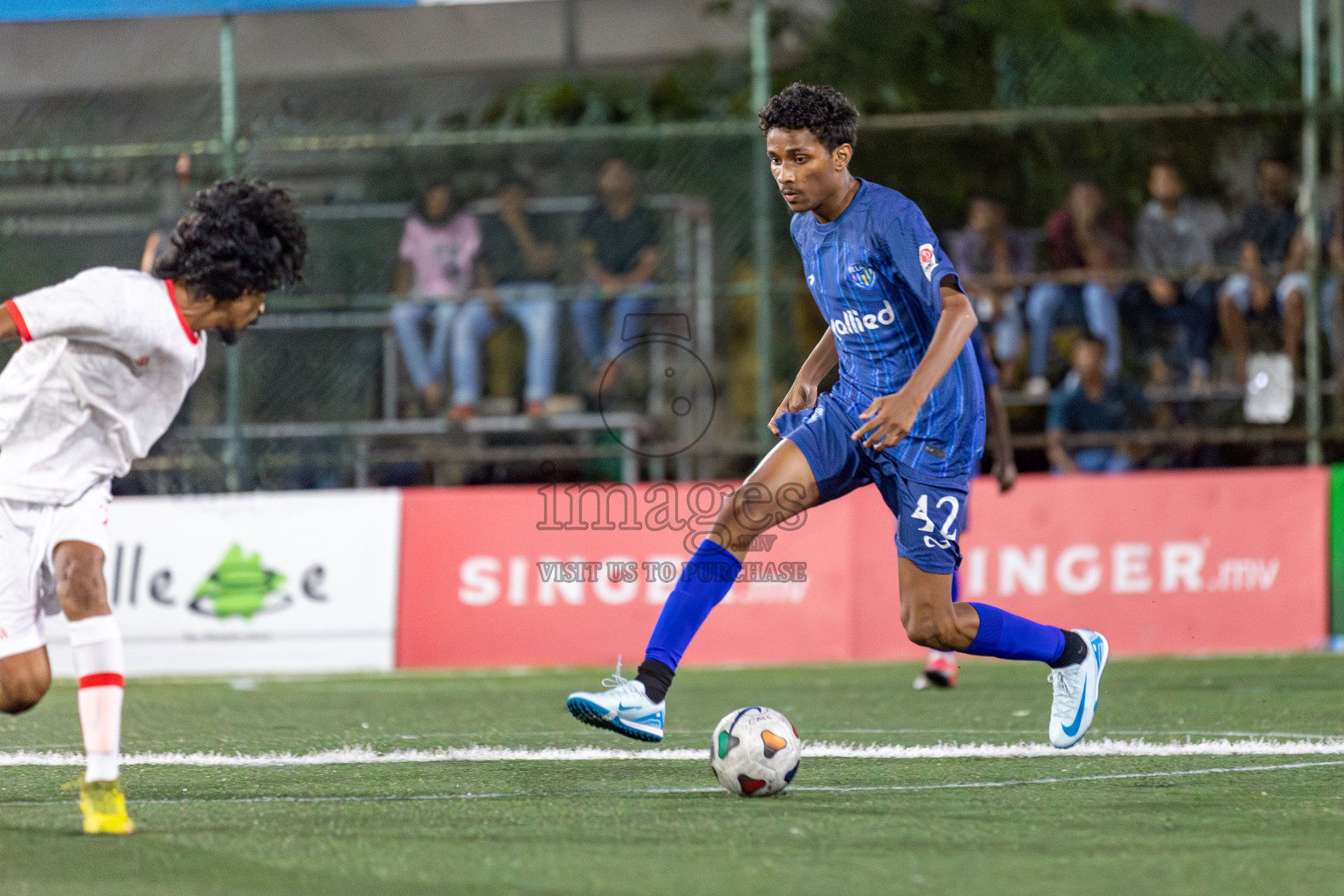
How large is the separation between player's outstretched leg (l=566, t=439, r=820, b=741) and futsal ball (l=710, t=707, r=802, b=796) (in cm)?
36

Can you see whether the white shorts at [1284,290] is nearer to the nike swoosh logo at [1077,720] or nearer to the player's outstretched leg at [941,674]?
the player's outstretched leg at [941,674]

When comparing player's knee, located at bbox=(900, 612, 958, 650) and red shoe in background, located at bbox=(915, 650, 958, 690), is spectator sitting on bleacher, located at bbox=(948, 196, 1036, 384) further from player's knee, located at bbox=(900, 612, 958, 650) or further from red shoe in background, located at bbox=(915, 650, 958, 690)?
player's knee, located at bbox=(900, 612, 958, 650)

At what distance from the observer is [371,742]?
661 centimetres

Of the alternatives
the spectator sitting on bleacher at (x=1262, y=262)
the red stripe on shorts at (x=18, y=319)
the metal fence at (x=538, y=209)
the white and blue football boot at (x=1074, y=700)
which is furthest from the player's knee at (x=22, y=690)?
the spectator sitting on bleacher at (x=1262, y=262)

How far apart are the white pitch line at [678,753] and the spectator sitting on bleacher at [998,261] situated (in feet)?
18.4

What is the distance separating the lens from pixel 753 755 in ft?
16.4

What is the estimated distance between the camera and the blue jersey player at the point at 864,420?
5531 mm

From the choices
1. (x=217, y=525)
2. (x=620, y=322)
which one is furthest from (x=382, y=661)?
(x=620, y=322)


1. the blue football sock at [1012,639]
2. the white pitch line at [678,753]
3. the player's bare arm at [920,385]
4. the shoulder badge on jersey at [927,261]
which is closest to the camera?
the player's bare arm at [920,385]

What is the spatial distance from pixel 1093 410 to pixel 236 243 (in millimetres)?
7743

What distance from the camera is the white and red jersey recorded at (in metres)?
4.52

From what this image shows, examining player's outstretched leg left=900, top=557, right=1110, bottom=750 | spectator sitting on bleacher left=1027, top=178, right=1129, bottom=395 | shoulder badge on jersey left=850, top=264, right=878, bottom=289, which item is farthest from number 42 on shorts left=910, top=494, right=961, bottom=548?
spectator sitting on bleacher left=1027, top=178, right=1129, bottom=395

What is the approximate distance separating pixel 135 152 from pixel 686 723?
258 inches

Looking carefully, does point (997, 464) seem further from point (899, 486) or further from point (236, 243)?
point (236, 243)
